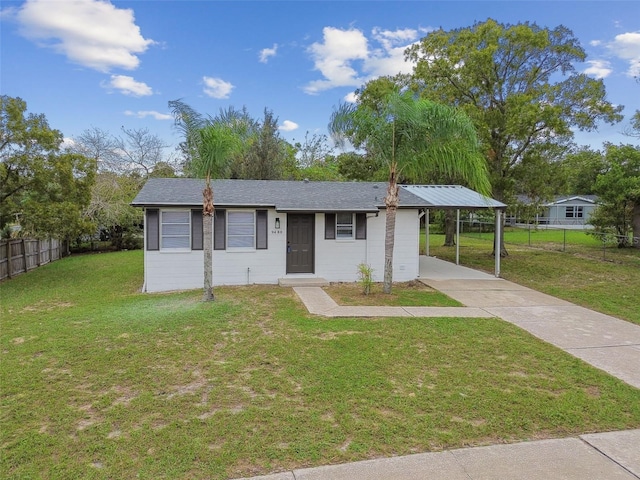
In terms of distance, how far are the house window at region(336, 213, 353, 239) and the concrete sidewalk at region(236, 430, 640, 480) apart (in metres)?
9.63

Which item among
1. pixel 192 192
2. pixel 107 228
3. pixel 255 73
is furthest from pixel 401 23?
pixel 107 228

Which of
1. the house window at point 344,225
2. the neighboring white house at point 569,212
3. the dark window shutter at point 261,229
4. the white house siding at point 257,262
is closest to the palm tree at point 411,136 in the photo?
the house window at point 344,225

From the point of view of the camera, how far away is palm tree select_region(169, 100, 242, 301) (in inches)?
366

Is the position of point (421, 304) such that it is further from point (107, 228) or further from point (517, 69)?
point (107, 228)

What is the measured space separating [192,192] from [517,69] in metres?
14.4

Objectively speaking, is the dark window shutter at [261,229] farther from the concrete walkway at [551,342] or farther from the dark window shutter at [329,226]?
the concrete walkway at [551,342]

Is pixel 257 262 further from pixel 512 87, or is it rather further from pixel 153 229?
pixel 512 87

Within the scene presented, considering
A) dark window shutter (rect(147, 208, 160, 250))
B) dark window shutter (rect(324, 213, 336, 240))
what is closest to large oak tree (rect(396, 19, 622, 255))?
dark window shutter (rect(324, 213, 336, 240))

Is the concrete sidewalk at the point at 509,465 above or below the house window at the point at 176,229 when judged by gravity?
below

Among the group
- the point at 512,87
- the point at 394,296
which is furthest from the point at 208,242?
the point at 512,87

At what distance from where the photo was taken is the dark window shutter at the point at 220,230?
474 inches

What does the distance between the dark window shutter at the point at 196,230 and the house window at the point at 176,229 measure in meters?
0.09

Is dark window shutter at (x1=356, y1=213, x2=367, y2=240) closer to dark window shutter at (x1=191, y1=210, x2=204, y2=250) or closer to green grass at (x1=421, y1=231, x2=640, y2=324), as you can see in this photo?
dark window shutter at (x1=191, y1=210, x2=204, y2=250)

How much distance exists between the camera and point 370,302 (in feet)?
31.5
